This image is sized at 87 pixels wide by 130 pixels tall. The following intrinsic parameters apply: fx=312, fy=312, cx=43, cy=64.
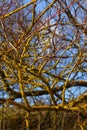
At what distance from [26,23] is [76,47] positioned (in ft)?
3.01

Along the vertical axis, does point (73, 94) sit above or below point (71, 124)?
above

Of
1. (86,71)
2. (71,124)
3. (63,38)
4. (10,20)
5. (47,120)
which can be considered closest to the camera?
(10,20)

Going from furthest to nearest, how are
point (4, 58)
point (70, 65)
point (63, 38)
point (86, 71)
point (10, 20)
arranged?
point (86, 71) < point (70, 65) < point (63, 38) < point (10, 20) < point (4, 58)

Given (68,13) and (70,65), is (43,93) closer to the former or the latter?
(70,65)

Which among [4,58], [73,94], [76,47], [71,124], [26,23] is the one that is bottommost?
[71,124]

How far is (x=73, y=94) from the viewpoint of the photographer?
5.07m

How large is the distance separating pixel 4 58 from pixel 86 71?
222 cm

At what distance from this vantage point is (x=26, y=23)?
15.1 feet

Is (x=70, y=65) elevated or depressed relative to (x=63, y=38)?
depressed

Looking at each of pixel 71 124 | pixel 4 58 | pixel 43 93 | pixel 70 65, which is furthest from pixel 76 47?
pixel 71 124

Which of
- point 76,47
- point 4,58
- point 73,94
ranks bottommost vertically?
point 73,94

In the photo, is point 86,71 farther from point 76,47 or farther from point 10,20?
point 10,20

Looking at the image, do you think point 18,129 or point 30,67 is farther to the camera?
point 18,129

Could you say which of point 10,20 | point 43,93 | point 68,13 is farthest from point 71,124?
point 10,20
